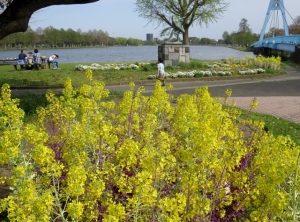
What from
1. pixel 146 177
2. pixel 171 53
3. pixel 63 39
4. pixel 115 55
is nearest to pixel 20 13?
pixel 146 177

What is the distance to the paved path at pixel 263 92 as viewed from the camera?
28.8 feet

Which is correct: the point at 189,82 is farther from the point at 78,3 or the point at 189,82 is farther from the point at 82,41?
the point at 82,41

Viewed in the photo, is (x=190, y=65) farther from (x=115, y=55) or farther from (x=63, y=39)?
(x=63, y=39)

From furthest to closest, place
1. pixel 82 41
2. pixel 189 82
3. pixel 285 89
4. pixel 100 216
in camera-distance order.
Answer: pixel 82 41 → pixel 189 82 → pixel 285 89 → pixel 100 216

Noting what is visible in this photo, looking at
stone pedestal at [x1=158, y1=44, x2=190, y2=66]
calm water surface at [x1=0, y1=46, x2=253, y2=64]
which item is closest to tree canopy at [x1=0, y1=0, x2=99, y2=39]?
stone pedestal at [x1=158, y1=44, x2=190, y2=66]

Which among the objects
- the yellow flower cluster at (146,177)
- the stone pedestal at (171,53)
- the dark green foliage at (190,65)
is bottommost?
the yellow flower cluster at (146,177)

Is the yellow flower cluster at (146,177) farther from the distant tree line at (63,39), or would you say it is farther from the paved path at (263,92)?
the distant tree line at (63,39)

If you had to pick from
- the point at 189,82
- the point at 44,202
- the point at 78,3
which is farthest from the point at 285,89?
the point at 44,202

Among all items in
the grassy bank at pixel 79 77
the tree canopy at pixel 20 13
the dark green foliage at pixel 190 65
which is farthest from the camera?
the dark green foliage at pixel 190 65

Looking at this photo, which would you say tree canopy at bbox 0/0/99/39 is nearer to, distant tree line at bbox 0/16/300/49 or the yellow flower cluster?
the yellow flower cluster

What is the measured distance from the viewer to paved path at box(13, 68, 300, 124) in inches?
345

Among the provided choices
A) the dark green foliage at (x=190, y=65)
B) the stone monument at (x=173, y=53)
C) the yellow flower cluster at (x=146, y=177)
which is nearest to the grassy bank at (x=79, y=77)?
the dark green foliage at (x=190, y=65)

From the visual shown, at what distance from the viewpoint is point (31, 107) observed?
798 centimetres

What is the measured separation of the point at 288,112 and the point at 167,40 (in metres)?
12.0
